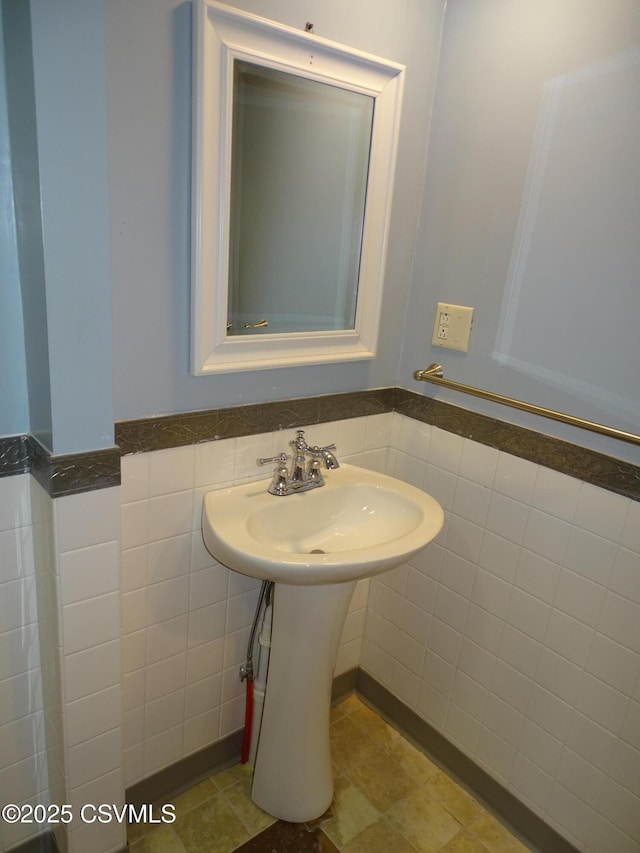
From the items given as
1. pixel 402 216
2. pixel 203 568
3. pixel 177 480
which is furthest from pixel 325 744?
pixel 402 216

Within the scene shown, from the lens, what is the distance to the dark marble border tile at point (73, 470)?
1.07 m

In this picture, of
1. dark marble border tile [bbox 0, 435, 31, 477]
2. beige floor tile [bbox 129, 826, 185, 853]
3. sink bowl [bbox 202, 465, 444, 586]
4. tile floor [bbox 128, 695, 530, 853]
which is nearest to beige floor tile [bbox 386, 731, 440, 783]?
tile floor [bbox 128, 695, 530, 853]

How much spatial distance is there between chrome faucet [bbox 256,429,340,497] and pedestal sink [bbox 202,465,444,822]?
21 millimetres

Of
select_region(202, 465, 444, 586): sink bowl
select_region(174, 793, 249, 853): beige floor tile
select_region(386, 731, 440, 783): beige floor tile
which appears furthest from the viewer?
select_region(386, 731, 440, 783): beige floor tile

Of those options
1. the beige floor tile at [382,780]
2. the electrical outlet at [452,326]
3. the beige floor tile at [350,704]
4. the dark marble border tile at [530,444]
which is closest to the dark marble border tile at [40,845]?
the beige floor tile at [382,780]

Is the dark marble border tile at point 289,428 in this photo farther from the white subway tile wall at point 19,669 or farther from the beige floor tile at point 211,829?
the beige floor tile at point 211,829

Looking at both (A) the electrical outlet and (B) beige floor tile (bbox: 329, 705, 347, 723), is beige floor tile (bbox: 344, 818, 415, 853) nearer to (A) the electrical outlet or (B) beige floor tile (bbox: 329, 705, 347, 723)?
(B) beige floor tile (bbox: 329, 705, 347, 723)

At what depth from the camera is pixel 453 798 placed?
170cm

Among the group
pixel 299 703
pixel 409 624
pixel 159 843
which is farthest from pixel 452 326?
pixel 159 843

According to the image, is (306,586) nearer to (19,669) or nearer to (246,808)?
(19,669)

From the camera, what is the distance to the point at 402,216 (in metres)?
1.60

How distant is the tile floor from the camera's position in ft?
5.02

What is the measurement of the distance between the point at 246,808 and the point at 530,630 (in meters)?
0.90

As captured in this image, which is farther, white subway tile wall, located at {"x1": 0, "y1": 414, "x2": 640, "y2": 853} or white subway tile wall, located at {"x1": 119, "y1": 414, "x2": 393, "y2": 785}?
white subway tile wall, located at {"x1": 119, "y1": 414, "x2": 393, "y2": 785}
